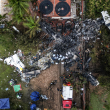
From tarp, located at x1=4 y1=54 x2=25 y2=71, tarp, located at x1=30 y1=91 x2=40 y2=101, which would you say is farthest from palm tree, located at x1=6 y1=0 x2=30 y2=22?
tarp, located at x1=30 y1=91 x2=40 y2=101

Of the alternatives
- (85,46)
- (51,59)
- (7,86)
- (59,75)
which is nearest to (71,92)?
(59,75)

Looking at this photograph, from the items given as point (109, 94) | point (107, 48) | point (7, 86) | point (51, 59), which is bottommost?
point (109, 94)

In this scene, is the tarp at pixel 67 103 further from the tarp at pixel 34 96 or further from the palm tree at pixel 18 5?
the palm tree at pixel 18 5

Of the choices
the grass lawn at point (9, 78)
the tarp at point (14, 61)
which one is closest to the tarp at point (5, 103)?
the grass lawn at point (9, 78)

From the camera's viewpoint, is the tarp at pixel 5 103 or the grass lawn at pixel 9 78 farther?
the grass lawn at pixel 9 78

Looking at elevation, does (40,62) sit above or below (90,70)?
above

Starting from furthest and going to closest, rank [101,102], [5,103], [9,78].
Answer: [9,78]
[101,102]
[5,103]

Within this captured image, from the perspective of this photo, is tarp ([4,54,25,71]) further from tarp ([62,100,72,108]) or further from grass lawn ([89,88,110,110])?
grass lawn ([89,88,110,110])

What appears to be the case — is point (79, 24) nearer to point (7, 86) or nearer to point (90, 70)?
point (90, 70)

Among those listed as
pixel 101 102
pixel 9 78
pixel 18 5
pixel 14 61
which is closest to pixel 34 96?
pixel 9 78

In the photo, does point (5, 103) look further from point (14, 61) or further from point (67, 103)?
point (67, 103)

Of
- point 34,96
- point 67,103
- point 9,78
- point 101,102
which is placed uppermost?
point 9,78
